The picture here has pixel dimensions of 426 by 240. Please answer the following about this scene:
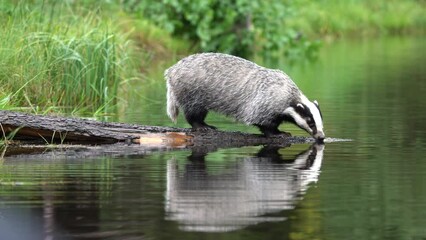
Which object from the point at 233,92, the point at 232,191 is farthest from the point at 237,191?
the point at 233,92

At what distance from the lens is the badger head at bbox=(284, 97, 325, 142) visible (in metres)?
11.4

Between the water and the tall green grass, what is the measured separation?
106cm

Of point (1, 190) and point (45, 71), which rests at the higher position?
point (45, 71)

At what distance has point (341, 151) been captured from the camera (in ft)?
35.3

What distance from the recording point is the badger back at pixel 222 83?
11.8m

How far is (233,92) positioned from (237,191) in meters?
3.97

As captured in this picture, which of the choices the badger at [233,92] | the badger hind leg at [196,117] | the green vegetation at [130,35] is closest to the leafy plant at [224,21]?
the green vegetation at [130,35]

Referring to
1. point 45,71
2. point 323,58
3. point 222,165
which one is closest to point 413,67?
point 323,58

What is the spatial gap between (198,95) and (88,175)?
10.6 ft

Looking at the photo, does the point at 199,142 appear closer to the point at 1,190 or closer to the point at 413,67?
the point at 1,190

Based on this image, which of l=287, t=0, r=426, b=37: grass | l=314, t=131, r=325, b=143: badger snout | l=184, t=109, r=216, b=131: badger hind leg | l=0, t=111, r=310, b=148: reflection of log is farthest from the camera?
l=287, t=0, r=426, b=37: grass

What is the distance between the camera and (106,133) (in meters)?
11.1

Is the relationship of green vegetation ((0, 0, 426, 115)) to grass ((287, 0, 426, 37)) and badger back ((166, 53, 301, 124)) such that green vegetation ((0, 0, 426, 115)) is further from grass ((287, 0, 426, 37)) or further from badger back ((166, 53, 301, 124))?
badger back ((166, 53, 301, 124))

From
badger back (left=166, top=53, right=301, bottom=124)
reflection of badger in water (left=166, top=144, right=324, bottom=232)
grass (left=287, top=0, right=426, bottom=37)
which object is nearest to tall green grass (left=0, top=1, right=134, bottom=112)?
badger back (left=166, top=53, right=301, bottom=124)
